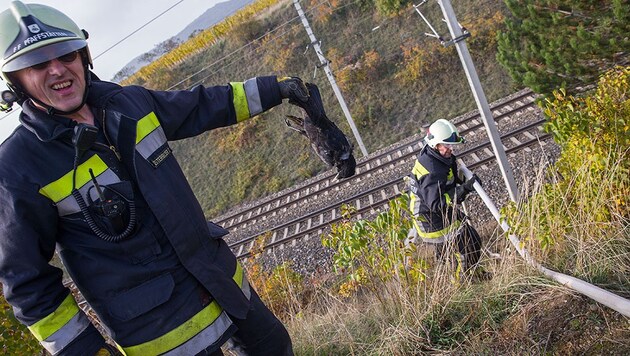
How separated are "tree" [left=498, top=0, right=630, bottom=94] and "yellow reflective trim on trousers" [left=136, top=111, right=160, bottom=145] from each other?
778 centimetres

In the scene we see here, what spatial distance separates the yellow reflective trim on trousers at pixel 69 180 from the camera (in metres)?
1.96

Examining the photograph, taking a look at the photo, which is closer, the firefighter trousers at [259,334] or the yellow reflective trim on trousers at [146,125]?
the yellow reflective trim on trousers at [146,125]

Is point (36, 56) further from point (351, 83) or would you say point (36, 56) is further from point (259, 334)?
point (351, 83)

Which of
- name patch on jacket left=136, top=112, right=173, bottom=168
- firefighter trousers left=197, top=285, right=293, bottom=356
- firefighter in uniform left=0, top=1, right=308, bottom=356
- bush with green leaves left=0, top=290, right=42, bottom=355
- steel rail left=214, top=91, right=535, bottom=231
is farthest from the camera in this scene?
steel rail left=214, top=91, right=535, bottom=231

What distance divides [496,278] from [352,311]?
3.47 feet

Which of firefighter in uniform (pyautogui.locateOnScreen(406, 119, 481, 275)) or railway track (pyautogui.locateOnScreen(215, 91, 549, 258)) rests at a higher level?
firefighter in uniform (pyautogui.locateOnScreen(406, 119, 481, 275))

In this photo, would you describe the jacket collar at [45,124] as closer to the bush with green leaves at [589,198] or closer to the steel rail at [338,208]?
the bush with green leaves at [589,198]

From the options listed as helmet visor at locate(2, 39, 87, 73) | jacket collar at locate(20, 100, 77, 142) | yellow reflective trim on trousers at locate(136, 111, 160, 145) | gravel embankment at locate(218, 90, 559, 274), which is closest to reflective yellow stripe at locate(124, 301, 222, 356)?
yellow reflective trim on trousers at locate(136, 111, 160, 145)

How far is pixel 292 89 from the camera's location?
100 inches

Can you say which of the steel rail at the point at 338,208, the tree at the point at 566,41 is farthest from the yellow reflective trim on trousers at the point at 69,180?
the tree at the point at 566,41

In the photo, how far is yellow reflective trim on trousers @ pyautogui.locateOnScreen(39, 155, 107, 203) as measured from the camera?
1.96 meters

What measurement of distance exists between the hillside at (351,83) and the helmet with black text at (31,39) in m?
12.8

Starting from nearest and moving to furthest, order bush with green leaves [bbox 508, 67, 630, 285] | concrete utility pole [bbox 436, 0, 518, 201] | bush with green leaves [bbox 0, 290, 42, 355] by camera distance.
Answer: bush with green leaves [bbox 508, 67, 630, 285] < bush with green leaves [bbox 0, 290, 42, 355] < concrete utility pole [bbox 436, 0, 518, 201]

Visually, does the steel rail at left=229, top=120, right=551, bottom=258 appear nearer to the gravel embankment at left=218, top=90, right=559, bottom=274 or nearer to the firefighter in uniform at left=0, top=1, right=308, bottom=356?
the gravel embankment at left=218, top=90, right=559, bottom=274
